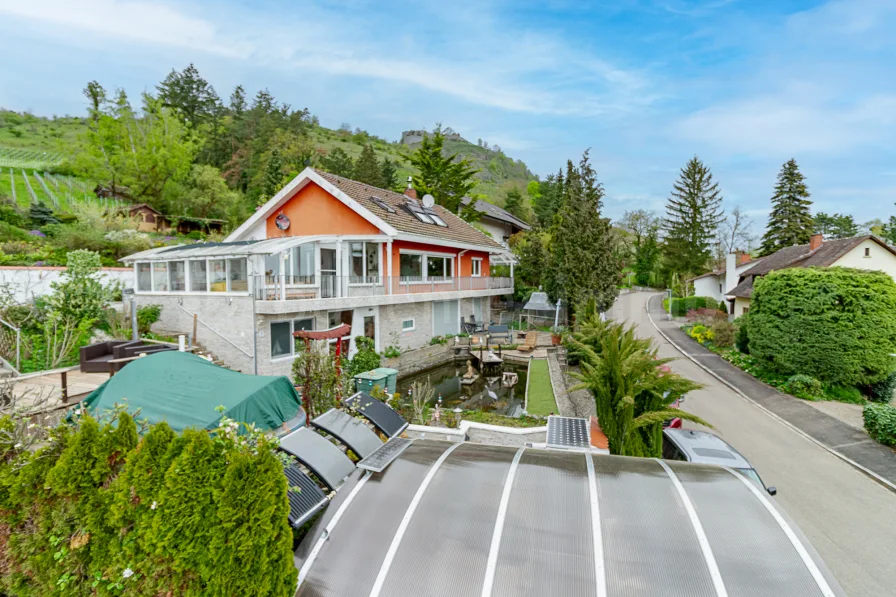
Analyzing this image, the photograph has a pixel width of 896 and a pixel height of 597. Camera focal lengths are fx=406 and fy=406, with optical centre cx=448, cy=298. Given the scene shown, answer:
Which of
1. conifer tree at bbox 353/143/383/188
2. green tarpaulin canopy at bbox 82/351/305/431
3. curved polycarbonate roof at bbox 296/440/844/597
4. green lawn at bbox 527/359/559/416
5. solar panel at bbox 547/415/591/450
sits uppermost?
conifer tree at bbox 353/143/383/188

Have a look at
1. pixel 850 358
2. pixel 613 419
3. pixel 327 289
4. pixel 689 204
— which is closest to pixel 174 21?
pixel 327 289

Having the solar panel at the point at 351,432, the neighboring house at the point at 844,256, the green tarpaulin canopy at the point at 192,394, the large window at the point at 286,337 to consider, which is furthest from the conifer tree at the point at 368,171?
the solar panel at the point at 351,432

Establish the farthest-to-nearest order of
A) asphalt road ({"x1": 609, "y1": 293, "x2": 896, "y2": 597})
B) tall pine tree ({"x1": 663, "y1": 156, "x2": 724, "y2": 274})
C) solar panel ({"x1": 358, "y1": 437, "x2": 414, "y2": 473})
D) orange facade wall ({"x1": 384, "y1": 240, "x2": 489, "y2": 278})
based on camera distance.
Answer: tall pine tree ({"x1": 663, "y1": 156, "x2": 724, "y2": 274}) < orange facade wall ({"x1": 384, "y1": 240, "x2": 489, "y2": 278}) < asphalt road ({"x1": 609, "y1": 293, "x2": 896, "y2": 597}) < solar panel ({"x1": 358, "y1": 437, "x2": 414, "y2": 473})

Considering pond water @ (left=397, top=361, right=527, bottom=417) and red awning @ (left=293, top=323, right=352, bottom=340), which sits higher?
red awning @ (left=293, top=323, right=352, bottom=340)

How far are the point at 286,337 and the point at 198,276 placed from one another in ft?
13.4

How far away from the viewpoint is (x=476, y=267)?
91.0 feet

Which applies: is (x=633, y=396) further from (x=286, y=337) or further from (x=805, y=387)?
(x=286, y=337)

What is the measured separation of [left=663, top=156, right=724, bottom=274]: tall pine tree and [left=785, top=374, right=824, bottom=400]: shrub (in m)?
31.9

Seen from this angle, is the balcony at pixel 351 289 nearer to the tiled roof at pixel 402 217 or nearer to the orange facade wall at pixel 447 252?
the orange facade wall at pixel 447 252

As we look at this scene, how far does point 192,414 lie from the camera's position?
679cm

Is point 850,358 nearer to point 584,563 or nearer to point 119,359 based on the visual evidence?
point 584,563

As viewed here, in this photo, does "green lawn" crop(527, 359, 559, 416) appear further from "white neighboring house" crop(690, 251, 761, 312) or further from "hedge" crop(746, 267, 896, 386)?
"white neighboring house" crop(690, 251, 761, 312)

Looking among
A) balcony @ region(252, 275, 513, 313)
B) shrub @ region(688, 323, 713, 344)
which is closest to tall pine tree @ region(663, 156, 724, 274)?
shrub @ region(688, 323, 713, 344)

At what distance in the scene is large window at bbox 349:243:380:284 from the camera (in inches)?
723
